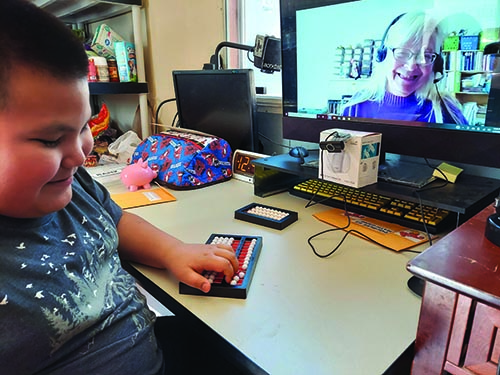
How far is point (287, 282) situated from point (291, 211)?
0.31 m

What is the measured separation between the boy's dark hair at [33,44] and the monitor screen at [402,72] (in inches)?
26.0

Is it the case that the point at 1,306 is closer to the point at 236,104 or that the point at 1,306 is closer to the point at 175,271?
the point at 175,271

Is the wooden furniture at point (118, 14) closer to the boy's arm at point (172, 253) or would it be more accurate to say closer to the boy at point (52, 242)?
the boy's arm at point (172, 253)

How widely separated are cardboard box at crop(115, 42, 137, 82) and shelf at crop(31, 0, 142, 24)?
17 cm

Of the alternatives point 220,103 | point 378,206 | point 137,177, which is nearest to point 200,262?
point 378,206

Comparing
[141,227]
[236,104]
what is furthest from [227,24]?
[141,227]

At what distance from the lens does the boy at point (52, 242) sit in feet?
1.38

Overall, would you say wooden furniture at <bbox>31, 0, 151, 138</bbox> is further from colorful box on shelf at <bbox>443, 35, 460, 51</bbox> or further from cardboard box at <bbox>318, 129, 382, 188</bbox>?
colorful box on shelf at <bbox>443, 35, 460, 51</bbox>

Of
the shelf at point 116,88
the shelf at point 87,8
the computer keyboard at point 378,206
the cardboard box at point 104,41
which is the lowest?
the computer keyboard at point 378,206

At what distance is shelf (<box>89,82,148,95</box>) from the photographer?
1540mm

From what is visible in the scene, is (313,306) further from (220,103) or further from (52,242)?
(220,103)

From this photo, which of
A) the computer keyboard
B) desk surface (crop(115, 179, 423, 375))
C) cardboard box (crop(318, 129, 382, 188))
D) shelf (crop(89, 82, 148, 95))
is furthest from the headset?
shelf (crop(89, 82, 148, 95))

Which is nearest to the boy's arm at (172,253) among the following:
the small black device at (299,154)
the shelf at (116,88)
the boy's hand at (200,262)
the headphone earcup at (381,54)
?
the boy's hand at (200,262)

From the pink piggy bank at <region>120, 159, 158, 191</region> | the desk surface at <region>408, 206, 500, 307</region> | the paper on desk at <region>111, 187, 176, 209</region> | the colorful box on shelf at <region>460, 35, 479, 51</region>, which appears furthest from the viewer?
the pink piggy bank at <region>120, 159, 158, 191</region>
